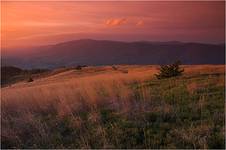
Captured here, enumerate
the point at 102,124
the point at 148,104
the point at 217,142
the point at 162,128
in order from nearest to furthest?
the point at 217,142 < the point at 162,128 < the point at 102,124 < the point at 148,104

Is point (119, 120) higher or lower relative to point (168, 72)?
lower

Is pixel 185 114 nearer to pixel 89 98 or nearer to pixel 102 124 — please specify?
pixel 102 124

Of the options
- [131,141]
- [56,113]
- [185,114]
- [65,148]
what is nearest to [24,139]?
[65,148]

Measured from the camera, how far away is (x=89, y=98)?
9703mm

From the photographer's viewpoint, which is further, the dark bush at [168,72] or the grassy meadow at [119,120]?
the dark bush at [168,72]

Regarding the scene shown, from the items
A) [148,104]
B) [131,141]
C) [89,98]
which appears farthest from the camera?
[89,98]

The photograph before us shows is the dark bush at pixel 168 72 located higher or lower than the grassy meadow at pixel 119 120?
higher

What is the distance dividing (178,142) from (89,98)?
408 centimetres

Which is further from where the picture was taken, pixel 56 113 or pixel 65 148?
pixel 56 113

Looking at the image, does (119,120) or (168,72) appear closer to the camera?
(119,120)

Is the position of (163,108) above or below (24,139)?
above

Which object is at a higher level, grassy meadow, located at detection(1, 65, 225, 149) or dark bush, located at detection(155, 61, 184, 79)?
dark bush, located at detection(155, 61, 184, 79)

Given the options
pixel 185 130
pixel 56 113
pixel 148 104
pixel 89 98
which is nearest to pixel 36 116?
pixel 56 113

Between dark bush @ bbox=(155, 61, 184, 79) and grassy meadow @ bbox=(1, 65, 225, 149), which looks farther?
dark bush @ bbox=(155, 61, 184, 79)
